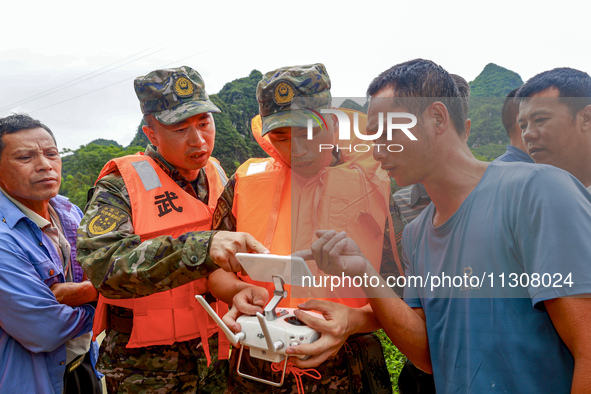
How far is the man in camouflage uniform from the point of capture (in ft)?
6.31

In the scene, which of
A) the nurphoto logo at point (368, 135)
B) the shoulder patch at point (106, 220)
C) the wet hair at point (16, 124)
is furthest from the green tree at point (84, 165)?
the nurphoto logo at point (368, 135)

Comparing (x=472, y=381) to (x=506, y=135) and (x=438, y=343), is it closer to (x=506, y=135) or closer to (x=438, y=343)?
(x=438, y=343)

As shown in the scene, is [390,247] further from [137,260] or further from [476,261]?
[137,260]

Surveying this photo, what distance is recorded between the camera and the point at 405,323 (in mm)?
1682

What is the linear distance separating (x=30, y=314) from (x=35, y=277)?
215mm

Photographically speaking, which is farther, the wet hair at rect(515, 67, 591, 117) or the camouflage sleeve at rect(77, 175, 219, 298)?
the camouflage sleeve at rect(77, 175, 219, 298)

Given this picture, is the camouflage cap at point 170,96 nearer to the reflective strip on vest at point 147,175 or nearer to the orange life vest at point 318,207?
the reflective strip on vest at point 147,175

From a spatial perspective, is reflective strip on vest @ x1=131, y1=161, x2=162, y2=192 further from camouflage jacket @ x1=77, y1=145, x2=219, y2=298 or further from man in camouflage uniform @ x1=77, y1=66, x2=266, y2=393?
camouflage jacket @ x1=77, y1=145, x2=219, y2=298

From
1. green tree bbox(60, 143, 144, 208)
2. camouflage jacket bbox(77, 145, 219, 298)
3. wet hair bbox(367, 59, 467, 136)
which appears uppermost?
wet hair bbox(367, 59, 467, 136)

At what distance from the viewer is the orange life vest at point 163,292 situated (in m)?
2.38

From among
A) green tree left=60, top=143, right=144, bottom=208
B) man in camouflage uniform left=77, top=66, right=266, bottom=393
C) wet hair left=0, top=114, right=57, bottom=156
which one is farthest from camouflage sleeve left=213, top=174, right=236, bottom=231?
green tree left=60, top=143, right=144, bottom=208

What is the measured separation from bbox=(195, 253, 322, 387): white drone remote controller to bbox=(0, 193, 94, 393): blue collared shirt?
152 cm

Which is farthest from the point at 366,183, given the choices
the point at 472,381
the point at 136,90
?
the point at 136,90

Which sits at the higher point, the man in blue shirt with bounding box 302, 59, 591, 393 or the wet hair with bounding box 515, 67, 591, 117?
the wet hair with bounding box 515, 67, 591, 117
